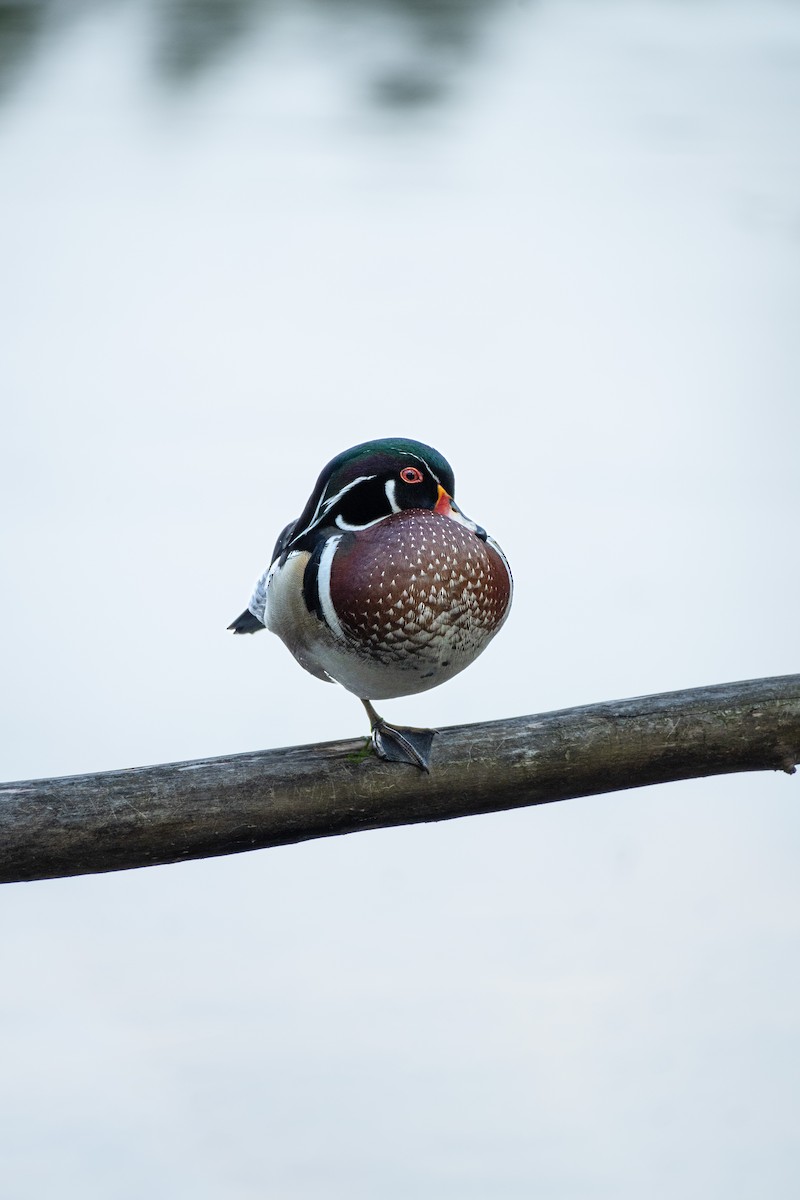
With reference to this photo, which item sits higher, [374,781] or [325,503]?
[325,503]

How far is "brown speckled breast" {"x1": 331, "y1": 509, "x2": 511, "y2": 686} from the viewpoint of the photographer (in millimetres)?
589

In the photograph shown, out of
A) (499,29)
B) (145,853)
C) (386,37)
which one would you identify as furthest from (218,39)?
(145,853)

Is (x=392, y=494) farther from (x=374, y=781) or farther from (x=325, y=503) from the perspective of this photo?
(x=374, y=781)

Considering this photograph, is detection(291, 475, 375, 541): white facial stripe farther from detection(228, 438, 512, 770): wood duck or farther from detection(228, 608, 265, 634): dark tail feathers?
detection(228, 608, 265, 634): dark tail feathers

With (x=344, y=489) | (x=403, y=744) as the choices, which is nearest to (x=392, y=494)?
(x=344, y=489)

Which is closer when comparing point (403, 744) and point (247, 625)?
point (403, 744)

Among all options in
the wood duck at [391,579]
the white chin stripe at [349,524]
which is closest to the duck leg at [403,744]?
the wood duck at [391,579]

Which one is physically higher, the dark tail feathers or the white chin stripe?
the white chin stripe

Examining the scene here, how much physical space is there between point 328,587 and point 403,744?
4.0 inches

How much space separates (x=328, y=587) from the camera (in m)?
0.61

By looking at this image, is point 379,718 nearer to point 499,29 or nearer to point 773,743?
point 773,743

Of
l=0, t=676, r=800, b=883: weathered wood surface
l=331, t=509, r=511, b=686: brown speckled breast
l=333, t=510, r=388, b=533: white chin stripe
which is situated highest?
l=333, t=510, r=388, b=533: white chin stripe

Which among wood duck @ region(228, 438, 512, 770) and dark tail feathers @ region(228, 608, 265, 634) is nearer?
wood duck @ region(228, 438, 512, 770)

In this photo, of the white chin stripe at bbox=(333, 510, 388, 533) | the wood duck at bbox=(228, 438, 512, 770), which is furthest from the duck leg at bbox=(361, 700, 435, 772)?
the white chin stripe at bbox=(333, 510, 388, 533)
